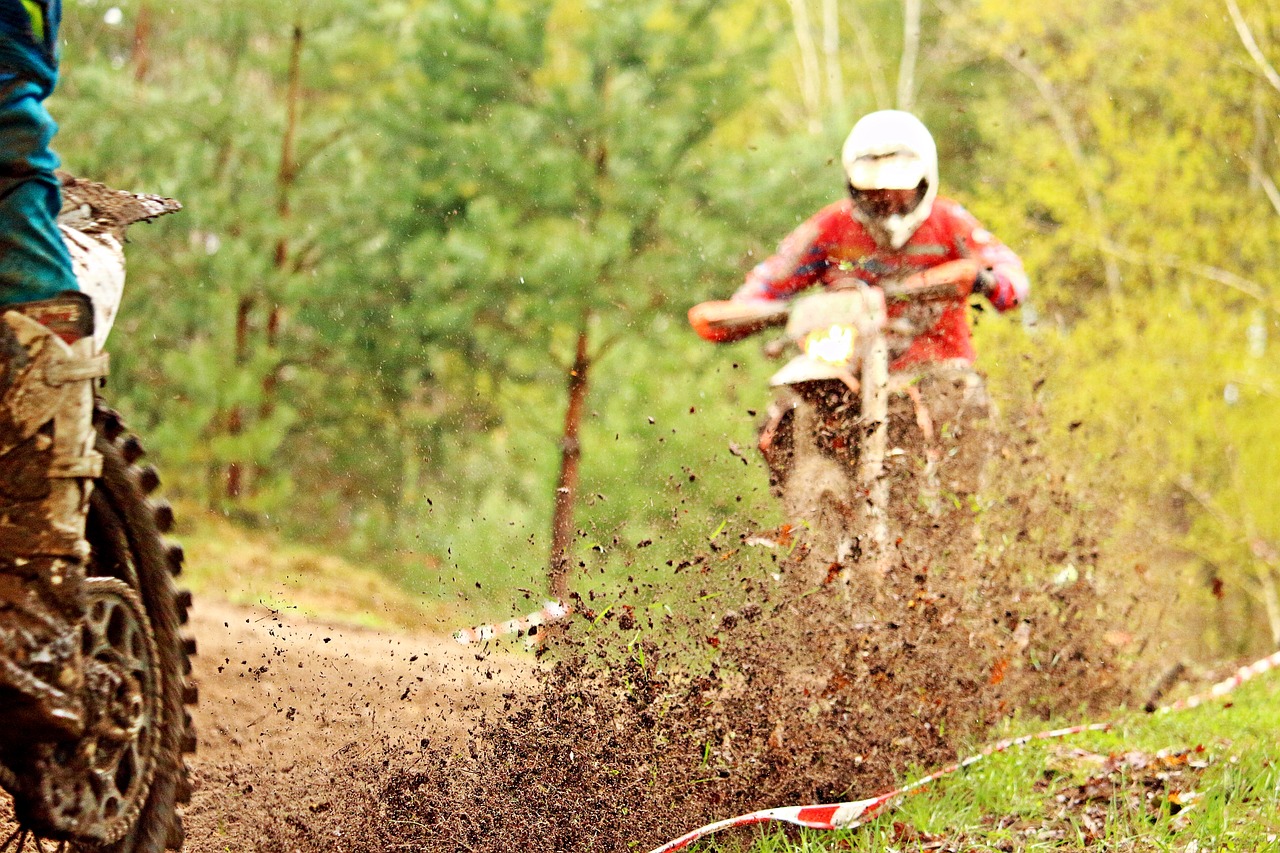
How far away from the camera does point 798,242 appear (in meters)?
6.41

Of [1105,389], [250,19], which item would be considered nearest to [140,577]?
[1105,389]

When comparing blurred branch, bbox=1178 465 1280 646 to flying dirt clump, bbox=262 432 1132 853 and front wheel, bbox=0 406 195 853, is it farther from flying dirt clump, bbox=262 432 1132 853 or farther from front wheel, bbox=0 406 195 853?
front wheel, bbox=0 406 195 853

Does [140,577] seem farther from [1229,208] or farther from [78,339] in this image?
[1229,208]

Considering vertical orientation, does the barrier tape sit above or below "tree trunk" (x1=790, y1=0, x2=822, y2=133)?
below

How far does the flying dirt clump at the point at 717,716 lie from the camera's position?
387 cm

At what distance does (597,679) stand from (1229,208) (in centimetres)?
1232

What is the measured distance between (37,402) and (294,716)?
3.09 meters

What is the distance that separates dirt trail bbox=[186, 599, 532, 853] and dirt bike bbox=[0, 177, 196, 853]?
698 millimetres

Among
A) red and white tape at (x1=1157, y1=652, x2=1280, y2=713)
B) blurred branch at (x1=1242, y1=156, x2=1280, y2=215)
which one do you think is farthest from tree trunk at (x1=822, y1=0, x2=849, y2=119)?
red and white tape at (x1=1157, y1=652, x2=1280, y2=713)

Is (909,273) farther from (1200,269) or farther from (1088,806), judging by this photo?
(1200,269)

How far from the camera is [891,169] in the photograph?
599cm

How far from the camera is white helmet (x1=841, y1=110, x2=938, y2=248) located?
19.5ft

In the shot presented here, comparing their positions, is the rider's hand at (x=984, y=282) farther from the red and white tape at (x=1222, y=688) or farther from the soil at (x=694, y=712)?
the red and white tape at (x=1222, y=688)

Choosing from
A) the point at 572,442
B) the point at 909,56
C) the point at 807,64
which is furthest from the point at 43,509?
the point at 909,56
